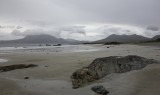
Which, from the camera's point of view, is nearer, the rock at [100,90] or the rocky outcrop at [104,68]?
the rock at [100,90]

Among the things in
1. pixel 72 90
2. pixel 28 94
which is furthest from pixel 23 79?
pixel 72 90

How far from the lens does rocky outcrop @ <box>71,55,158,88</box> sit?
9953mm

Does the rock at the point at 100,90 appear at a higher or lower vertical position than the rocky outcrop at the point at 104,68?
lower

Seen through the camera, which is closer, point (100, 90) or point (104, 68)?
point (100, 90)

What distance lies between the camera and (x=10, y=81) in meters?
10.9

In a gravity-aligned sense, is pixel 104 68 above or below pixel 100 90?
above

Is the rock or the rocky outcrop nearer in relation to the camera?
the rock

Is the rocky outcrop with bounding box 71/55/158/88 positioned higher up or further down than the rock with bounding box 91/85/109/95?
higher up

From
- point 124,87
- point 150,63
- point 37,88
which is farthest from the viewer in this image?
point 150,63

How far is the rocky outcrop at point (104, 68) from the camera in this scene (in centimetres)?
995

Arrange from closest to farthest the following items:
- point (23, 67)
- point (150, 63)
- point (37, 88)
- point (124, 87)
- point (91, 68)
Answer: point (124, 87) < point (37, 88) < point (91, 68) < point (150, 63) < point (23, 67)

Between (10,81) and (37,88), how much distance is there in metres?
2.69

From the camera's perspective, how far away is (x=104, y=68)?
36.4 ft

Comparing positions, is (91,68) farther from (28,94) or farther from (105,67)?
(28,94)
